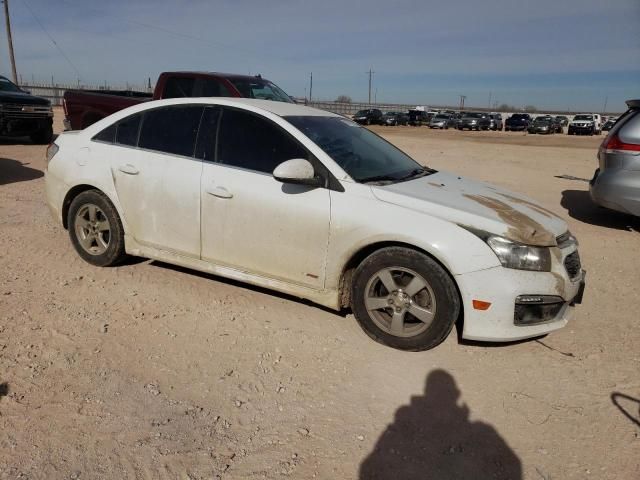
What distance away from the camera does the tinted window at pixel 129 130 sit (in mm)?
4453

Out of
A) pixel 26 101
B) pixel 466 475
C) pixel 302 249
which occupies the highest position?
pixel 26 101

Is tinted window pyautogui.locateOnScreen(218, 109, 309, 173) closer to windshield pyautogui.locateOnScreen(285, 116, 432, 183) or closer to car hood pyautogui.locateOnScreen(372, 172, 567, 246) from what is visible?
windshield pyautogui.locateOnScreen(285, 116, 432, 183)

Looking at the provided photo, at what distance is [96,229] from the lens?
4664 millimetres

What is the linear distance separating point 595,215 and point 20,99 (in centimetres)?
1335

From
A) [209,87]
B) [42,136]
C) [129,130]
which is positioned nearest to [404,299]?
[129,130]

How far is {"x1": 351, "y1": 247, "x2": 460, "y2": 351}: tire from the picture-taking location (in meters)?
3.31

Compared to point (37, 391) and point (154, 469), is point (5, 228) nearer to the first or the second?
point (37, 391)

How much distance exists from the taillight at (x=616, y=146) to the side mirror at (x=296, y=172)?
498 cm

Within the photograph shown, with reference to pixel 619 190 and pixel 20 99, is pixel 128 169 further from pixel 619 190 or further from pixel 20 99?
pixel 20 99

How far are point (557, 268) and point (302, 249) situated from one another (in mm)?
1723

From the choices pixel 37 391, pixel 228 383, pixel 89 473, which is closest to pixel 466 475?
pixel 228 383

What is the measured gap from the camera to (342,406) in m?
2.92

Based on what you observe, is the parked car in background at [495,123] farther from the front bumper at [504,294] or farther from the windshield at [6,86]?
the front bumper at [504,294]

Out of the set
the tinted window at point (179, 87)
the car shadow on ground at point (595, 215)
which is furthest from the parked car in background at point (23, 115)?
the car shadow on ground at point (595, 215)
